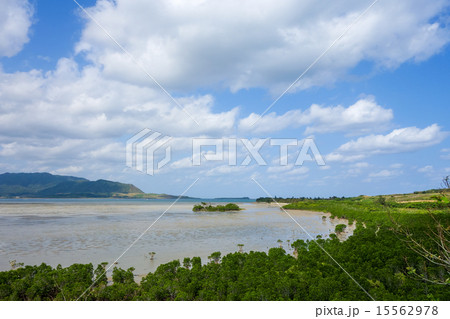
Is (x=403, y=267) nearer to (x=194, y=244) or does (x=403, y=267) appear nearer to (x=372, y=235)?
(x=372, y=235)

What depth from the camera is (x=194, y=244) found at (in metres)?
17.1

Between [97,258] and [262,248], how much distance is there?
8130 mm

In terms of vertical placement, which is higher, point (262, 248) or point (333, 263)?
point (333, 263)
